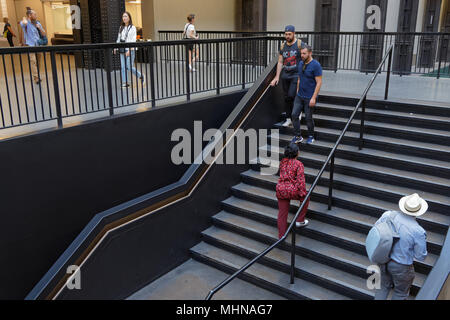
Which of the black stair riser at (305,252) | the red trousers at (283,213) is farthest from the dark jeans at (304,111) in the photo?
the black stair riser at (305,252)

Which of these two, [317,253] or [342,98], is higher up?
[342,98]

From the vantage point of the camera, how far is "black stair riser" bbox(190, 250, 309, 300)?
5844mm

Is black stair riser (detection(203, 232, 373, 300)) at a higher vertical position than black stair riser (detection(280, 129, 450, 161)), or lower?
lower

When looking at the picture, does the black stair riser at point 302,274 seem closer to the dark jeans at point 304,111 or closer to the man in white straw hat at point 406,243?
the man in white straw hat at point 406,243

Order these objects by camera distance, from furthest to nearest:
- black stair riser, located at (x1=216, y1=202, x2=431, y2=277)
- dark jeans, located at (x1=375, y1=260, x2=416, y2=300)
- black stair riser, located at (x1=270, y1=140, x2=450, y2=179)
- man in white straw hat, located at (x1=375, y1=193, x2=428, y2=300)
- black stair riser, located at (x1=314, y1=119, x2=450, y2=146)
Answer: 1. black stair riser, located at (x1=314, y1=119, x2=450, y2=146)
2. black stair riser, located at (x1=270, y1=140, x2=450, y2=179)
3. black stair riser, located at (x1=216, y1=202, x2=431, y2=277)
4. dark jeans, located at (x1=375, y1=260, x2=416, y2=300)
5. man in white straw hat, located at (x1=375, y1=193, x2=428, y2=300)

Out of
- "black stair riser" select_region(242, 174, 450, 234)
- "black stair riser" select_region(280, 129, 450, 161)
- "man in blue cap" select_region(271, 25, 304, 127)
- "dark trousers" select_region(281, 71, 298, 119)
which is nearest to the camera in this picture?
"black stair riser" select_region(242, 174, 450, 234)

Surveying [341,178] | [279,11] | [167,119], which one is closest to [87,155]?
[167,119]

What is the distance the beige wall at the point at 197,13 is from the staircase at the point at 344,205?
9647 mm

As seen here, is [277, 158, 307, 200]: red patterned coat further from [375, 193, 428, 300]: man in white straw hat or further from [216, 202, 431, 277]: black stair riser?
[375, 193, 428, 300]: man in white straw hat

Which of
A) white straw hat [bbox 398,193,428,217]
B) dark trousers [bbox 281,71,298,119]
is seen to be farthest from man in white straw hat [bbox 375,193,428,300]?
dark trousers [bbox 281,71,298,119]

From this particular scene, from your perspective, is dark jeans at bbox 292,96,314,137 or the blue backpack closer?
the blue backpack

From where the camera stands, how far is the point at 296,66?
26.1ft
